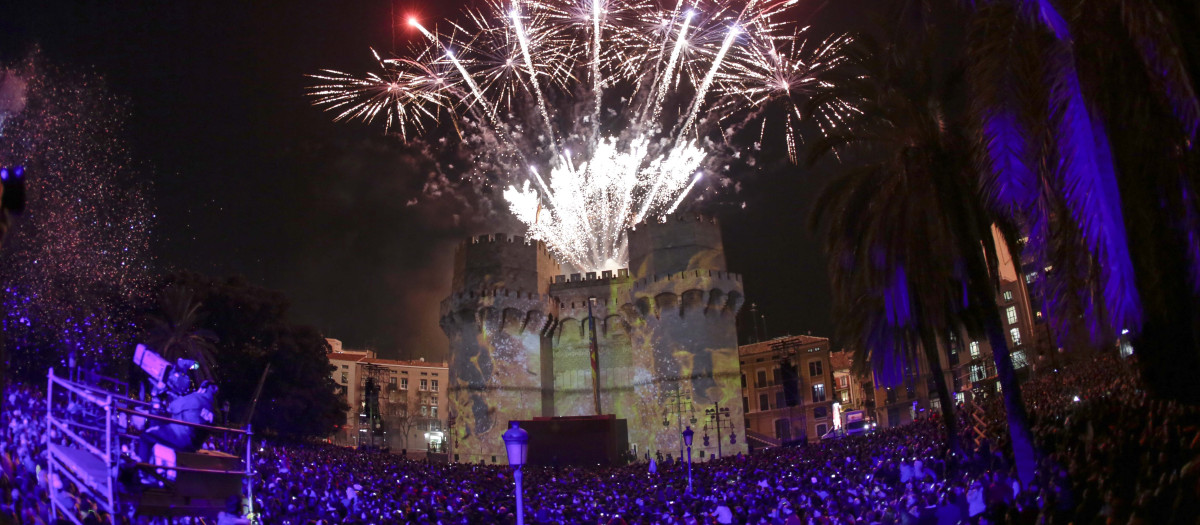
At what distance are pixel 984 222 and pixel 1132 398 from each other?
12.3 ft

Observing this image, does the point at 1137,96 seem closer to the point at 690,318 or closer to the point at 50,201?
the point at 50,201

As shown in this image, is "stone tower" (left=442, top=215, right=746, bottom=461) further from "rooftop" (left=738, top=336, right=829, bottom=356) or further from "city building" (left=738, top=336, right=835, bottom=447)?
"rooftop" (left=738, top=336, right=829, bottom=356)

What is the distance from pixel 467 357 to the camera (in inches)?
1784

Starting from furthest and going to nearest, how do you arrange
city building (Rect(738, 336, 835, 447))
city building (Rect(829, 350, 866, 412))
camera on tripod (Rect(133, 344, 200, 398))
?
1. city building (Rect(829, 350, 866, 412))
2. city building (Rect(738, 336, 835, 447))
3. camera on tripod (Rect(133, 344, 200, 398))

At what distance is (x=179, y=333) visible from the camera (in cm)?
3231

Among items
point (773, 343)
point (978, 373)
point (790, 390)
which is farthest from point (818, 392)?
point (978, 373)

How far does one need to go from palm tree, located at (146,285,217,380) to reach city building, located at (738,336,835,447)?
42747 mm

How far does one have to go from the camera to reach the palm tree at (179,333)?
3189 cm

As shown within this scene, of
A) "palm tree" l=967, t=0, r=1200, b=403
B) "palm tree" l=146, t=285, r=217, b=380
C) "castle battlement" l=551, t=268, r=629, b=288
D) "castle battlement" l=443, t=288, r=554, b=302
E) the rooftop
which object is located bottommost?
"palm tree" l=967, t=0, r=1200, b=403

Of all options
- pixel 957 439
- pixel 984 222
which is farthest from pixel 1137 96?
pixel 957 439

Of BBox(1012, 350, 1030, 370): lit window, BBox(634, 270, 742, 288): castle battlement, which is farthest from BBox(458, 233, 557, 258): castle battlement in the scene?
BBox(1012, 350, 1030, 370): lit window

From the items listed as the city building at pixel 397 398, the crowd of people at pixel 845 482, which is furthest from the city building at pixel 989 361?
the city building at pixel 397 398

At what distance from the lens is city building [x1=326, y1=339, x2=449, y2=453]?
247 ft

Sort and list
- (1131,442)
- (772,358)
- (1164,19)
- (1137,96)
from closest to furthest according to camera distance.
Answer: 1. (1164,19)
2. (1137,96)
3. (1131,442)
4. (772,358)
